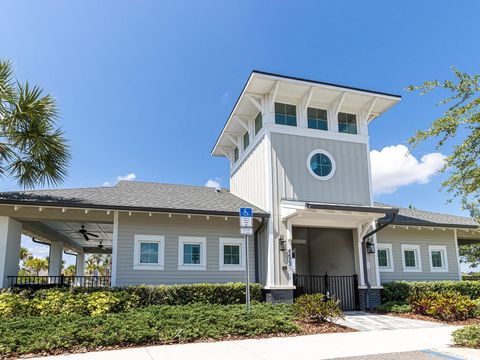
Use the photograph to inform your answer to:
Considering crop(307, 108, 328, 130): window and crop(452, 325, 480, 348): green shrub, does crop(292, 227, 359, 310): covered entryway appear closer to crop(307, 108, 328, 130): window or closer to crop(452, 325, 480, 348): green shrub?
crop(307, 108, 328, 130): window

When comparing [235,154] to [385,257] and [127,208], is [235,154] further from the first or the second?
[385,257]

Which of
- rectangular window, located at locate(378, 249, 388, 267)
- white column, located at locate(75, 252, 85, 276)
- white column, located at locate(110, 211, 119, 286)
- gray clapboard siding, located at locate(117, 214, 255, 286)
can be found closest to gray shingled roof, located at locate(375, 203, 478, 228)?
rectangular window, located at locate(378, 249, 388, 267)

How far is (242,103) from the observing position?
47.4 ft

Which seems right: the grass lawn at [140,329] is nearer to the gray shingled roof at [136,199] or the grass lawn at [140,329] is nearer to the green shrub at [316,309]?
the green shrub at [316,309]

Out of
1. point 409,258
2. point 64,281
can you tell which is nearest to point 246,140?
point 409,258

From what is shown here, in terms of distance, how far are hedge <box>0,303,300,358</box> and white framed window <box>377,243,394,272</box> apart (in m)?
7.00

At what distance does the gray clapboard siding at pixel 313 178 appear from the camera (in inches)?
523

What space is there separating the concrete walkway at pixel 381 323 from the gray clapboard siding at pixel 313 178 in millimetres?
4074

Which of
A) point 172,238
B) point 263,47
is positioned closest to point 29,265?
point 172,238

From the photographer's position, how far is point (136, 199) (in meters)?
12.7

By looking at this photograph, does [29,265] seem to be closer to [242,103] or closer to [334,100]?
[242,103]

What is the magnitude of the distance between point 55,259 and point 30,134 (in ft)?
26.7

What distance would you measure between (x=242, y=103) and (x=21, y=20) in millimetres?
7589

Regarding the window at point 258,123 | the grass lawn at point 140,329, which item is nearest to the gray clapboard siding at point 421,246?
the window at point 258,123
